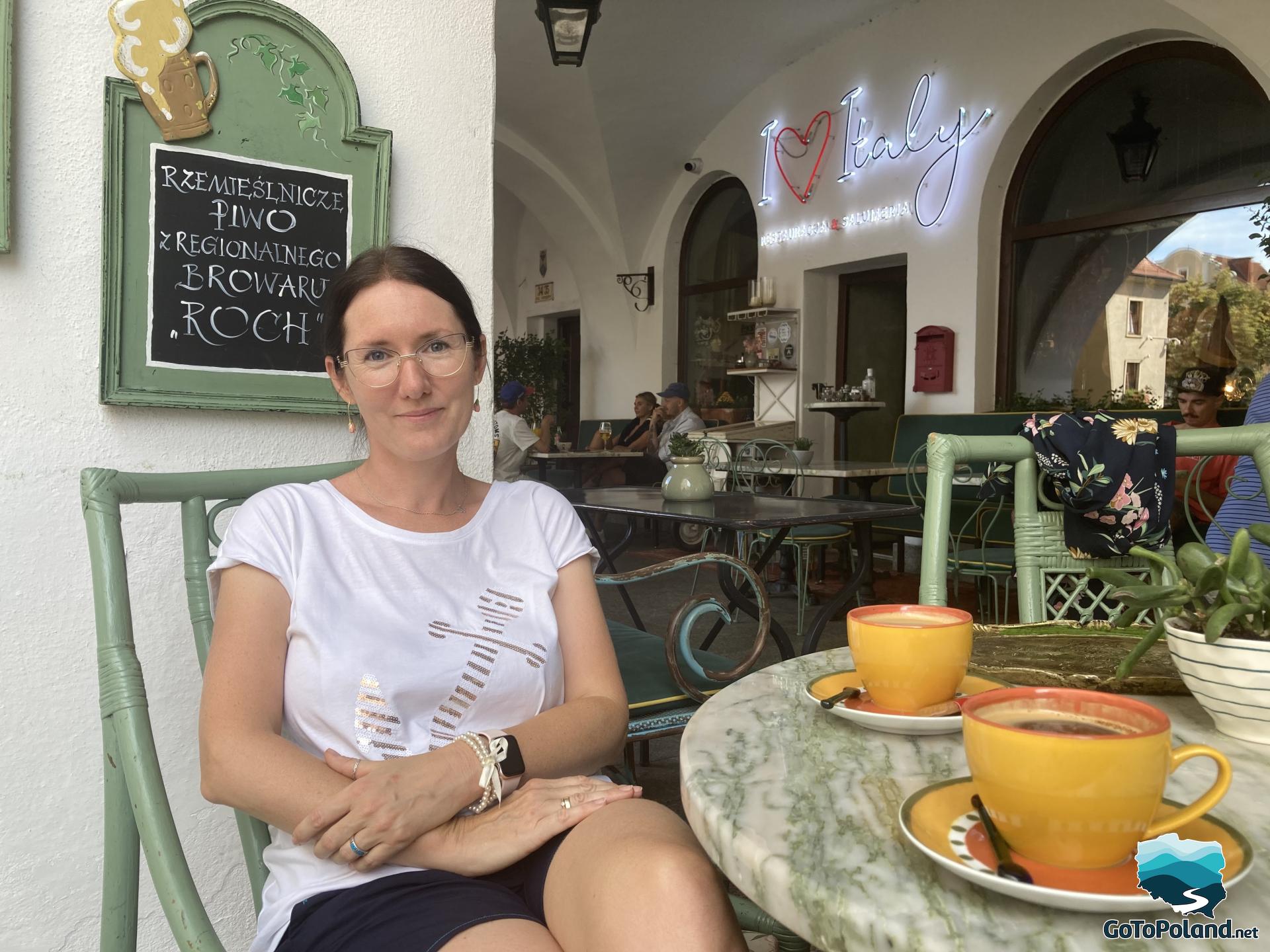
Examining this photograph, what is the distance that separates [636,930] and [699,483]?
104 inches

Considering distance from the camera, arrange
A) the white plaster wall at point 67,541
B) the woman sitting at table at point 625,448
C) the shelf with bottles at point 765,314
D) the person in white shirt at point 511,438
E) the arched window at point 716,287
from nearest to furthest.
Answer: the white plaster wall at point 67,541 < the person in white shirt at point 511,438 < the shelf with bottles at point 765,314 < the woman sitting at table at point 625,448 < the arched window at point 716,287

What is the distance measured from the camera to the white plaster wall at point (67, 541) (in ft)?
4.41

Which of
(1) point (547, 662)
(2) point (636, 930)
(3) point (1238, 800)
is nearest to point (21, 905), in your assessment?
(1) point (547, 662)

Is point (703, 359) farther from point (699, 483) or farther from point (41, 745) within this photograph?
point (41, 745)

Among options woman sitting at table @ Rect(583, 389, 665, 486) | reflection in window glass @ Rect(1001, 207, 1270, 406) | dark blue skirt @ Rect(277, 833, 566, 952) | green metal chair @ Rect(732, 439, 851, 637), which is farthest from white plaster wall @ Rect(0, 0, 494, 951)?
woman sitting at table @ Rect(583, 389, 665, 486)

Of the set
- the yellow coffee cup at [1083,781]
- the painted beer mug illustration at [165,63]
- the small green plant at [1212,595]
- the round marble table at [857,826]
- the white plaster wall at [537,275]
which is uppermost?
the white plaster wall at [537,275]

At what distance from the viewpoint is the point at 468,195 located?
173 cm

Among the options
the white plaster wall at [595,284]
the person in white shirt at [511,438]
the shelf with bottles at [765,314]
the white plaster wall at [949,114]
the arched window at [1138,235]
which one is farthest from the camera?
the white plaster wall at [595,284]

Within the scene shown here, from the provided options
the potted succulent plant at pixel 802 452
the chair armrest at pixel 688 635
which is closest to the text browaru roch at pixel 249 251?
the chair armrest at pixel 688 635

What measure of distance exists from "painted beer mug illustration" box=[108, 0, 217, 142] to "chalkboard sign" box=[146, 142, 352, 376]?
5cm

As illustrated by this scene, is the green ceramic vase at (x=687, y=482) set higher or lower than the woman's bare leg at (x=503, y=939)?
higher

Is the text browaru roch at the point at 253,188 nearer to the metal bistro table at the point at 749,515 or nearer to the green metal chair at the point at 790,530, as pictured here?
the metal bistro table at the point at 749,515

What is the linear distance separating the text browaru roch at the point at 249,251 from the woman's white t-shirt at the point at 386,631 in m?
0.54

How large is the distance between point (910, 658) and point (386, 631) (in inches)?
25.5
